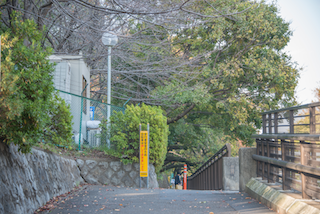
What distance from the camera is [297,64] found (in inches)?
707

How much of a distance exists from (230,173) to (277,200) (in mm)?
6237

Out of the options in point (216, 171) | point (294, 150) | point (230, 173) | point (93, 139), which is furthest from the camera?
point (216, 171)

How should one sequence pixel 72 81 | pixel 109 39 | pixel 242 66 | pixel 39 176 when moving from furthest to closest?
pixel 242 66, pixel 72 81, pixel 109 39, pixel 39 176

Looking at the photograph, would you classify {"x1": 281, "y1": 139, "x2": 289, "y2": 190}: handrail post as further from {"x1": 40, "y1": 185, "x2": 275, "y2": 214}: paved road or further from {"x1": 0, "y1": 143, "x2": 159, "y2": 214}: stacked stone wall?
{"x1": 0, "y1": 143, "x2": 159, "y2": 214}: stacked stone wall

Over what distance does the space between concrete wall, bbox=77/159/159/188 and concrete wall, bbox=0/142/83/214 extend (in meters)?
2.62

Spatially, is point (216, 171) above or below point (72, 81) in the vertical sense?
below

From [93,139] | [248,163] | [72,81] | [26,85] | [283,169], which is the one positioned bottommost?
[248,163]

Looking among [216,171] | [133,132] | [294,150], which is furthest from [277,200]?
[216,171]

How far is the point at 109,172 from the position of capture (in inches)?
439

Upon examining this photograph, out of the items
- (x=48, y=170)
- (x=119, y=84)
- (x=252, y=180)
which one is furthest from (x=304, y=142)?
(x=119, y=84)

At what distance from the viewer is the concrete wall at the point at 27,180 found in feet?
14.9

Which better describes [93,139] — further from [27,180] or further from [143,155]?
[27,180]

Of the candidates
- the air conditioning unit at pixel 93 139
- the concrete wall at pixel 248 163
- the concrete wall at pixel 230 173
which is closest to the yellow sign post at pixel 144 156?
the air conditioning unit at pixel 93 139

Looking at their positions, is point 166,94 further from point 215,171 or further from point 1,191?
point 1,191
